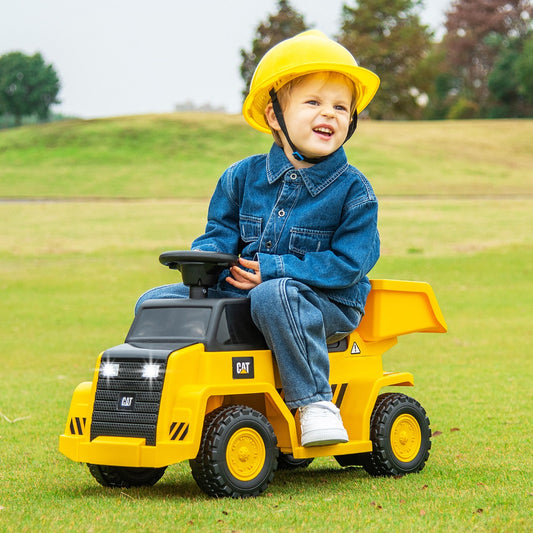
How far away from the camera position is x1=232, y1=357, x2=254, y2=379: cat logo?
3826 mm

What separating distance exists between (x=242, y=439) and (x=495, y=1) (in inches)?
3373

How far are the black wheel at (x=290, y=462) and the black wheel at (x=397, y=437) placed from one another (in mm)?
439

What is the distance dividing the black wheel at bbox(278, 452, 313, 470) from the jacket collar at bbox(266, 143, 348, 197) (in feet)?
4.63

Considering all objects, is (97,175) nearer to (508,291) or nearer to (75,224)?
(75,224)

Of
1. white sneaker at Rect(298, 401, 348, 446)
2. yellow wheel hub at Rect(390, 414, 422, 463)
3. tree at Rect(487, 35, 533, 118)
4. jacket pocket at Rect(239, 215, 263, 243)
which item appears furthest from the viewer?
tree at Rect(487, 35, 533, 118)

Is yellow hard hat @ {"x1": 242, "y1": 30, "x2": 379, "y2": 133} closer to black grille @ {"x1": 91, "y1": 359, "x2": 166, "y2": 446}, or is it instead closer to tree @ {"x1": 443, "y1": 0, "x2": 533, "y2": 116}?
black grille @ {"x1": 91, "y1": 359, "x2": 166, "y2": 446}

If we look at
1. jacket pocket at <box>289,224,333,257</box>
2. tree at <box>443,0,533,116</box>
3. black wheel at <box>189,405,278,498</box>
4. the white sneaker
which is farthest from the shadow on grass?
tree at <box>443,0,533,116</box>

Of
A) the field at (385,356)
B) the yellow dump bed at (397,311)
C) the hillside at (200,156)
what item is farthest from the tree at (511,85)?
the yellow dump bed at (397,311)

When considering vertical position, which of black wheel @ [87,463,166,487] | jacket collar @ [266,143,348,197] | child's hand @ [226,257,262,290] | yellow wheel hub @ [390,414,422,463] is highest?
jacket collar @ [266,143,348,197]

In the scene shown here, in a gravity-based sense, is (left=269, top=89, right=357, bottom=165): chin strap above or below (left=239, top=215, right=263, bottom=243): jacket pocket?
above

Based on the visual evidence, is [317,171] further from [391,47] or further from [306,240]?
[391,47]

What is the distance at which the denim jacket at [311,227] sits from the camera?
4023 millimetres

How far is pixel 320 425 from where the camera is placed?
3883mm

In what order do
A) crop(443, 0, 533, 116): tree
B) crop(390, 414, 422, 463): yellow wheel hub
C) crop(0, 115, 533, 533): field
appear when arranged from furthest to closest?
crop(443, 0, 533, 116): tree
crop(390, 414, 422, 463): yellow wheel hub
crop(0, 115, 533, 533): field
